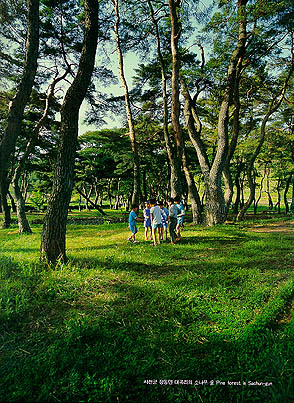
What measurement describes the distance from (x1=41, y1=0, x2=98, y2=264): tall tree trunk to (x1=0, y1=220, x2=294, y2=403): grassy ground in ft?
1.95

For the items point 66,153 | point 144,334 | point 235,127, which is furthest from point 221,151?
point 144,334

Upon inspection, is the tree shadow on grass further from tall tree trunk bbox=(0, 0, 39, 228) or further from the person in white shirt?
the person in white shirt

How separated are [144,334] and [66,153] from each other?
420cm

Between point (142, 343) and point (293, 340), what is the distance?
71.5 inches

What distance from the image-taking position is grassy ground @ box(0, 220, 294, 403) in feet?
7.45

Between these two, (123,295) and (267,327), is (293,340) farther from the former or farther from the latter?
(123,295)

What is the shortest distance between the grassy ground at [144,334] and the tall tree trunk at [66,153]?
59 cm

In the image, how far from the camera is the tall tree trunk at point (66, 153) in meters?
5.33

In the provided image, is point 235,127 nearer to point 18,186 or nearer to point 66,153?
point 66,153

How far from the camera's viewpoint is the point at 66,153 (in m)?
5.42

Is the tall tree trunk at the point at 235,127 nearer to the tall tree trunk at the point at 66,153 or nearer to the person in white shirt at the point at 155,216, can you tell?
the person in white shirt at the point at 155,216

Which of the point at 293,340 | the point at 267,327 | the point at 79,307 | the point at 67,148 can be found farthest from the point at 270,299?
the point at 67,148

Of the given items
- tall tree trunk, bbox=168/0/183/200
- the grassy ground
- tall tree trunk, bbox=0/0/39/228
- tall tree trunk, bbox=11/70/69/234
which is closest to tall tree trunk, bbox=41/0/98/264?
the grassy ground

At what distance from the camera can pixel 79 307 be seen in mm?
3684
